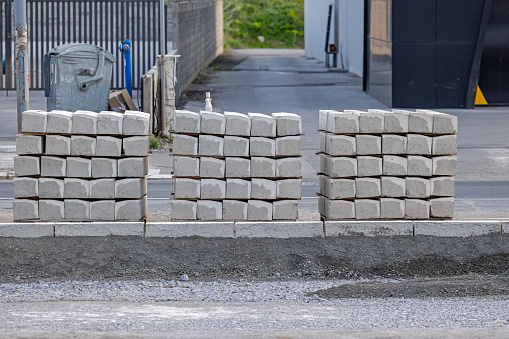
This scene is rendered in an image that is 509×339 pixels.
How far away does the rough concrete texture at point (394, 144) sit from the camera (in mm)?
10070

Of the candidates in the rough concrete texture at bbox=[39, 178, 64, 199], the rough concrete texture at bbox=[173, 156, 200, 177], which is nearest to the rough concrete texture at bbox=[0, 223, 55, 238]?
the rough concrete texture at bbox=[39, 178, 64, 199]

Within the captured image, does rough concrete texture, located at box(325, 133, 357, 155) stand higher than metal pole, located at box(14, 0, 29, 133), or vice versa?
metal pole, located at box(14, 0, 29, 133)

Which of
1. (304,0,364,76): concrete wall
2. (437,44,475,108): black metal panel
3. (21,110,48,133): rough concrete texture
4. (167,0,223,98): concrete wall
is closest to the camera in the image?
(21,110,48,133): rough concrete texture

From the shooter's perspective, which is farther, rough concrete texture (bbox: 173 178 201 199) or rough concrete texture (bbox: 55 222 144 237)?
rough concrete texture (bbox: 173 178 201 199)

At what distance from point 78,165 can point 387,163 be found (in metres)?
3.86

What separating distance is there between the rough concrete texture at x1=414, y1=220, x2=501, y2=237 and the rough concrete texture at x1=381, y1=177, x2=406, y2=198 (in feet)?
1.45

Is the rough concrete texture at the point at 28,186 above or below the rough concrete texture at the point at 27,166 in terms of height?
below

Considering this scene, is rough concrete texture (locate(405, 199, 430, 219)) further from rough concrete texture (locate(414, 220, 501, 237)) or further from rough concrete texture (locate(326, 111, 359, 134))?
rough concrete texture (locate(326, 111, 359, 134))

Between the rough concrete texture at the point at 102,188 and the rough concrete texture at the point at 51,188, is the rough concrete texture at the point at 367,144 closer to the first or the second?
the rough concrete texture at the point at 102,188

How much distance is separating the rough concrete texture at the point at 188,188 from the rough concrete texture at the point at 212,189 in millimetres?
56

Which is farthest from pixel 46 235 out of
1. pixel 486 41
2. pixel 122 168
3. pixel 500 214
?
pixel 486 41

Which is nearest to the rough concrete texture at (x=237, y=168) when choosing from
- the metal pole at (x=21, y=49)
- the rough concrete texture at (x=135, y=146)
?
the rough concrete texture at (x=135, y=146)

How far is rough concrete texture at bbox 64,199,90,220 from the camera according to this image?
989cm

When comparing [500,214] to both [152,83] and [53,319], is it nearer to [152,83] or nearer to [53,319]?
[53,319]
